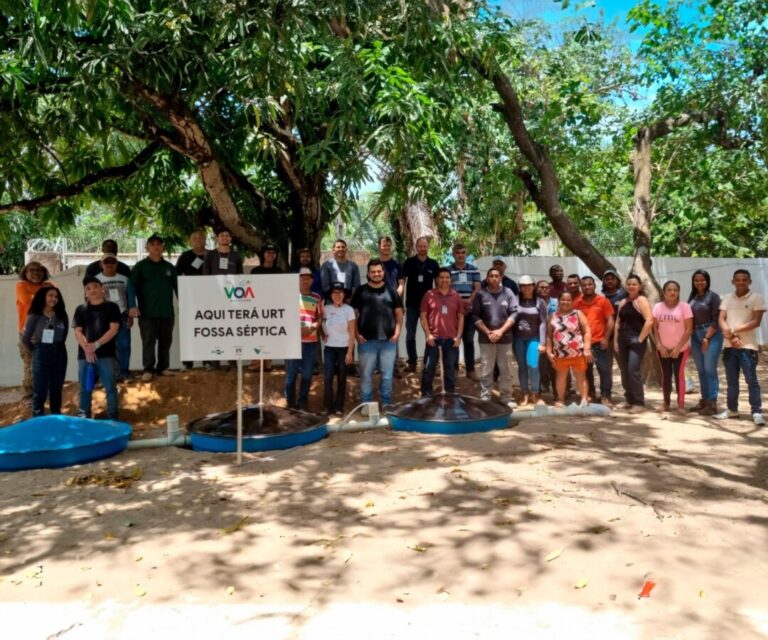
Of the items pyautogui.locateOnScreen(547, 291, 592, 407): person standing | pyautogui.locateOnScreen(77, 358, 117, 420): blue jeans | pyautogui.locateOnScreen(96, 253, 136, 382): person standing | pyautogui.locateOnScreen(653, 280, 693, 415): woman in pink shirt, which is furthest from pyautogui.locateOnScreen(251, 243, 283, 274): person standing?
pyautogui.locateOnScreen(653, 280, 693, 415): woman in pink shirt

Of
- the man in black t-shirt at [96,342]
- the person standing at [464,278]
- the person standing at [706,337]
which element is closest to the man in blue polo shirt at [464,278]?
the person standing at [464,278]

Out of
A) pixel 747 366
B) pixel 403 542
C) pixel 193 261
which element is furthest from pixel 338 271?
pixel 403 542

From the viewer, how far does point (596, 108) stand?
14312 millimetres

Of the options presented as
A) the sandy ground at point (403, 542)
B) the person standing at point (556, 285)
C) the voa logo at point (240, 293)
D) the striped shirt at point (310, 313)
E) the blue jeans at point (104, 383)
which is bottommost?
the sandy ground at point (403, 542)

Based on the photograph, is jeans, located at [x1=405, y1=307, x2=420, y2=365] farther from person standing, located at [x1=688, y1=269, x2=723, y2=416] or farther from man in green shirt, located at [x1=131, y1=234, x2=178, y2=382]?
person standing, located at [x1=688, y1=269, x2=723, y2=416]

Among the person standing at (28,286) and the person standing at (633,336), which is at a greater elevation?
the person standing at (28,286)

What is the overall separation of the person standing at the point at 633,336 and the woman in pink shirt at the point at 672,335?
132 millimetres

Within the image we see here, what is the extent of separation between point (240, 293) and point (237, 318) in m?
0.23

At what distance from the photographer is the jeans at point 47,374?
8.39 meters

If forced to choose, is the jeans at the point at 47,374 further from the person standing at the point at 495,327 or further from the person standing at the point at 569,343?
the person standing at the point at 569,343

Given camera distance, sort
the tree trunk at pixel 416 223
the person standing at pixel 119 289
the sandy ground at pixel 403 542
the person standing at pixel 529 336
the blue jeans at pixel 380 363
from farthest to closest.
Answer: the tree trunk at pixel 416 223 < the person standing at pixel 119 289 < the person standing at pixel 529 336 < the blue jeans at pixel 380 363 < the sandy ground at pixel 403 542

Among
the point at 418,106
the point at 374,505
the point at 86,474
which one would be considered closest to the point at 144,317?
the point at 86,474

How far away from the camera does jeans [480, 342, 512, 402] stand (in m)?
9.01

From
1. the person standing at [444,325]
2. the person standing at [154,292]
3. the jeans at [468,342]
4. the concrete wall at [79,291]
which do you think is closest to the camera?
the person standing at [444,325]
